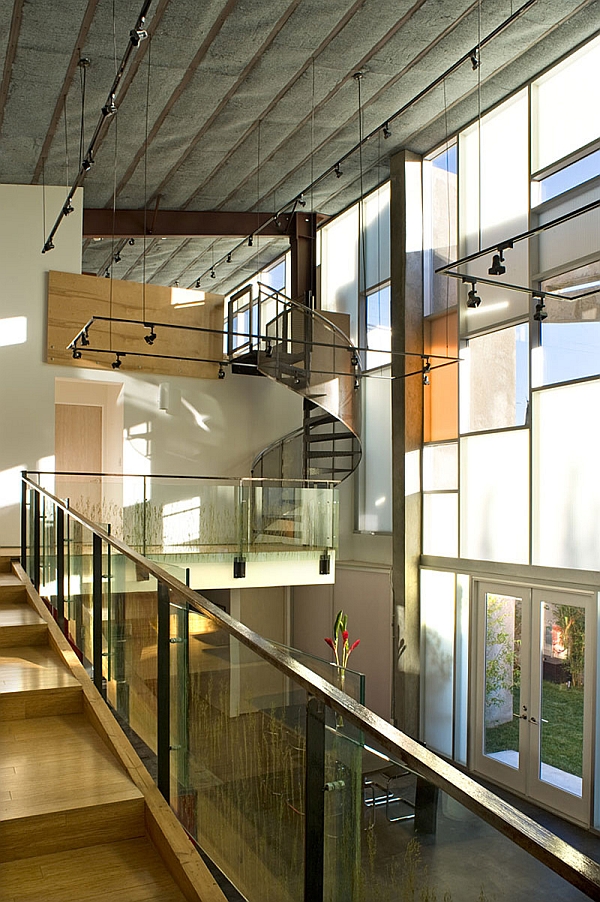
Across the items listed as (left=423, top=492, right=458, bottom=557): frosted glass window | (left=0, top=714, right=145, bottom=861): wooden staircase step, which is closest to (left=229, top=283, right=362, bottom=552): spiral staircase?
(left=423, top=492, right=458, bottom=557): frosted glass window

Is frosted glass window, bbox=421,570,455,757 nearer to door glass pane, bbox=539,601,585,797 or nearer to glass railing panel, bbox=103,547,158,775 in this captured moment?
door glass pane, bbox=539,601,585,797

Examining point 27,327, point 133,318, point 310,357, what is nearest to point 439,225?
point 310,357

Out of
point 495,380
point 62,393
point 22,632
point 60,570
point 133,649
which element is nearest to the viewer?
point 133,649

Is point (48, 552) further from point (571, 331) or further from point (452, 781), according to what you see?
point (571, 331)

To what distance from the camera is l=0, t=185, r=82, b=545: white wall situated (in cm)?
1111

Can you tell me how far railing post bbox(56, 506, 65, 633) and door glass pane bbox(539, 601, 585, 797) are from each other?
5880 millimetres

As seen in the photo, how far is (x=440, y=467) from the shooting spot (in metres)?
11.2

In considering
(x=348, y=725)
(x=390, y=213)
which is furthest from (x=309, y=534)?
(x=348, y=725)

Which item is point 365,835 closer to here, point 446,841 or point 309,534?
point 446,841

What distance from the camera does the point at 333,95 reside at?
367 inches

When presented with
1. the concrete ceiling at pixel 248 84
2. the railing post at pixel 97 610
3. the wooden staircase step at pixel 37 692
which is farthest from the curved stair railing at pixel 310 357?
the wooden staircase step at pixel 37 692

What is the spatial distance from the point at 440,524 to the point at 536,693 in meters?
2.69

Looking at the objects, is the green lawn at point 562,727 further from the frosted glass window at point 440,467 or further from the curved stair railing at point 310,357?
the curved stair railing at point 310,357

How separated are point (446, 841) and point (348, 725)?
0.46 m
